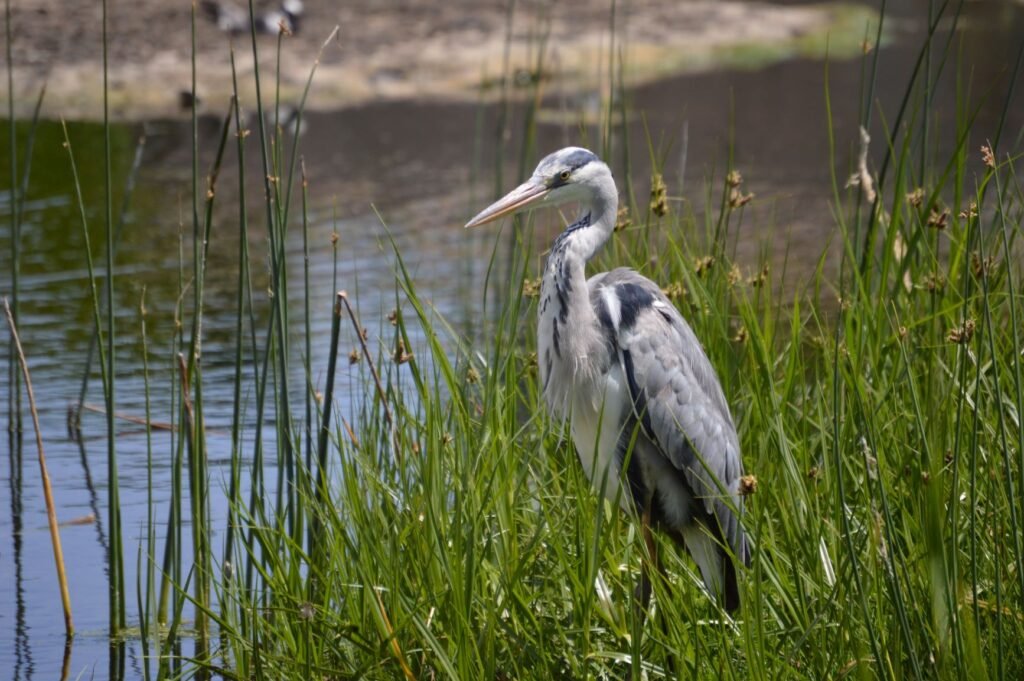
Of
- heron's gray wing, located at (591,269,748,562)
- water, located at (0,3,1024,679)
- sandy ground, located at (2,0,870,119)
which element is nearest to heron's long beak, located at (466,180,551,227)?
heron's gray wing, located at (591,269,748,562)

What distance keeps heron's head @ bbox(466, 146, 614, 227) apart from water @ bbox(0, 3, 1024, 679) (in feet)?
1.35

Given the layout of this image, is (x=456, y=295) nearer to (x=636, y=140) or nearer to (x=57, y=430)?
(x=57, y=430)

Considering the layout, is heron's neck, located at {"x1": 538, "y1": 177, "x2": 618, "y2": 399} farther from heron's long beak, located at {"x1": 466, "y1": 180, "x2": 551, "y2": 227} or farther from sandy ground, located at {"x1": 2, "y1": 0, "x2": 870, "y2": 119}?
sandy ground, located at {"x1": 2, "y1": 0, "x2": 870, "y2": 119}

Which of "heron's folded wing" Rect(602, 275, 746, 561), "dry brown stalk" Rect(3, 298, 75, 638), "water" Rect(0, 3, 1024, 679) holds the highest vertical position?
"heron's folded wing" Rect(602, 275, 746, 561)

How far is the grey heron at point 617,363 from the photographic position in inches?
120

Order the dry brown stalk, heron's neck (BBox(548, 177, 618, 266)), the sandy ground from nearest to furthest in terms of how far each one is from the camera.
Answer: heron's neck (BBox(548, 177, 618, 266)), the dry brown stalk, the sandy ground

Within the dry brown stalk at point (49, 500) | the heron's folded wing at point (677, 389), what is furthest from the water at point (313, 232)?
the heron's folded wing at point (677, 389)

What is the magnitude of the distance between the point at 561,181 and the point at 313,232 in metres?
5.30

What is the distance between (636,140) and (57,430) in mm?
7249

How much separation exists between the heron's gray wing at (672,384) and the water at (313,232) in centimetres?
33

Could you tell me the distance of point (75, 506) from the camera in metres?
4.54

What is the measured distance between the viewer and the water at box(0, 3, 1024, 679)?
416 cm

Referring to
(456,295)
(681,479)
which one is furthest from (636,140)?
(681,479)

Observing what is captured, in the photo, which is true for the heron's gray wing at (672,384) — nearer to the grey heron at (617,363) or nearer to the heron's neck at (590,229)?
the grey heron at (617,363)
